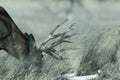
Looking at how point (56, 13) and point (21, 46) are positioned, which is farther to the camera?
point (56, 13)

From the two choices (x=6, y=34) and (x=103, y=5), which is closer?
(x=6, y=34)

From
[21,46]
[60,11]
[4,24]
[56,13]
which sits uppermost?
[4,24]

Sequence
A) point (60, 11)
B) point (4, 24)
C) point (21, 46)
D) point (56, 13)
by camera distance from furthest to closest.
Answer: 1. point (56, 13)
2. point (60, 11)
3. point (21, 46)
4. point (4, 24)

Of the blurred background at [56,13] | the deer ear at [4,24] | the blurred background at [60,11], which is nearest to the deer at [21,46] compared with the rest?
the deer ear at [4,24]

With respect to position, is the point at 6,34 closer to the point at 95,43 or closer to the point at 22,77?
the point at 22,77

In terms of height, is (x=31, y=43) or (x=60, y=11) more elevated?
(x=31, y=43)

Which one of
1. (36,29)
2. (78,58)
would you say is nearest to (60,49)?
(78,58)

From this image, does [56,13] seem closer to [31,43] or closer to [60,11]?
[60,11]

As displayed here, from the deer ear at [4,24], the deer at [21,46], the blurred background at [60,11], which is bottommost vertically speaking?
the blurred background at [60,11]

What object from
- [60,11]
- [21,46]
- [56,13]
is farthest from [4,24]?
[56,13]

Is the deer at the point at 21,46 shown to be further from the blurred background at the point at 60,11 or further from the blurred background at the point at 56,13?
the blurred background at the point at 60,11

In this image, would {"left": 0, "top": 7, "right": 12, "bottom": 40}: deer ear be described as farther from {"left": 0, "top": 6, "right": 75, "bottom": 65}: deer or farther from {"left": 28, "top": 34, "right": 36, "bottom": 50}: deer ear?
{"left": 28, "top": 34, "right": 36, "bottom": 50}: deer ear
